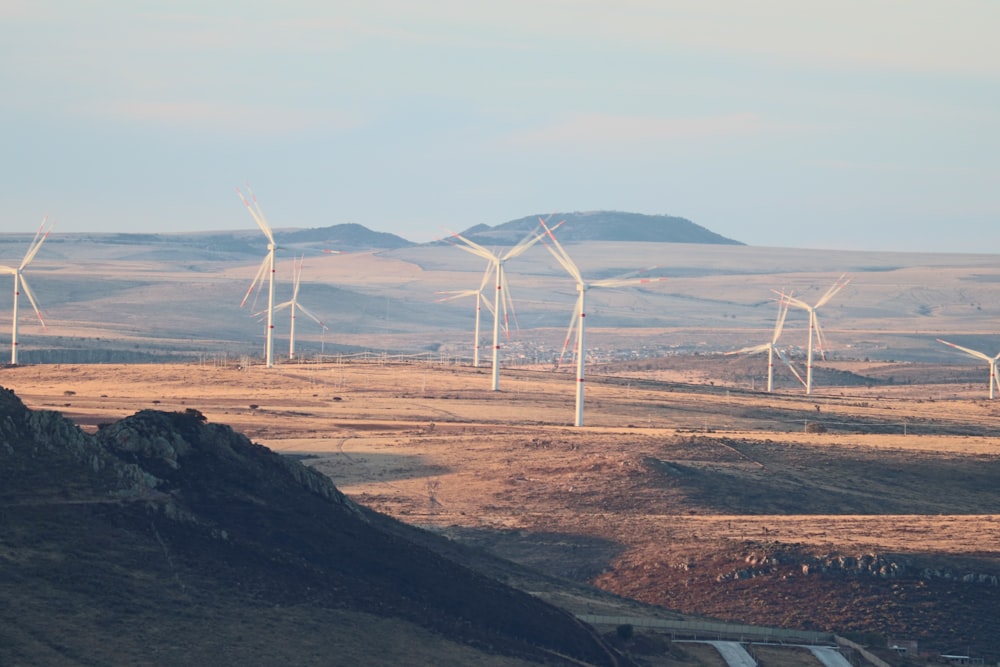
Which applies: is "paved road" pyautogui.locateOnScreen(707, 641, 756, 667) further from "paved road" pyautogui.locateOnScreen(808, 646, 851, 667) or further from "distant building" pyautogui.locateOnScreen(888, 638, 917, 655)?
"distant building" pyautogui.locateOnScreen(888, 638, 917, 655)

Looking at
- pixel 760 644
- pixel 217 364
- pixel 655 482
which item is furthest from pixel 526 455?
pixel 217 364

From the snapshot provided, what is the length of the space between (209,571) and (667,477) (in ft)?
157

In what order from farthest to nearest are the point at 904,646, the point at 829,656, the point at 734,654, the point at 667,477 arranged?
the point at 667,477 → the point at 904,646 → the point at 829,656 → the point at 734,654

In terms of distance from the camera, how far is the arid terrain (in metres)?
63.4

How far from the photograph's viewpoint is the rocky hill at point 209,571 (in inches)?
1487

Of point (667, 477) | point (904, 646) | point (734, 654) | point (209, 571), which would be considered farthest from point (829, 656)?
point (667, 477)

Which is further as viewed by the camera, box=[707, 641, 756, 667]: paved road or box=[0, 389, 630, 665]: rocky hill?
box=[707, 641, 756, 667]: paved road

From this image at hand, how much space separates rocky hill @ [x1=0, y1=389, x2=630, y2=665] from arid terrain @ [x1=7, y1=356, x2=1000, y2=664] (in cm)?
774

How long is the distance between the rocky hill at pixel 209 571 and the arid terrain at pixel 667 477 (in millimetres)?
7743

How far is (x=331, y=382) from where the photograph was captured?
138 metres

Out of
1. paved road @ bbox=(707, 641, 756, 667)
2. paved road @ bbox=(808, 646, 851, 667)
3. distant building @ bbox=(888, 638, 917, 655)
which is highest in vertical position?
paved road @ bbox=(707, 641, 756, 667)

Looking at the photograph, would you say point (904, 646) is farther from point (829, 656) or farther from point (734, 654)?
point (734, 654)

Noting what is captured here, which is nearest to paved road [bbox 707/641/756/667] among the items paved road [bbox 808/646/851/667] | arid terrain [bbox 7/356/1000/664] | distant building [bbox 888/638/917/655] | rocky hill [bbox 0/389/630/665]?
arid terrain [bbox 7/356/1000/664]

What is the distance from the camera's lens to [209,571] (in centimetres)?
4219
